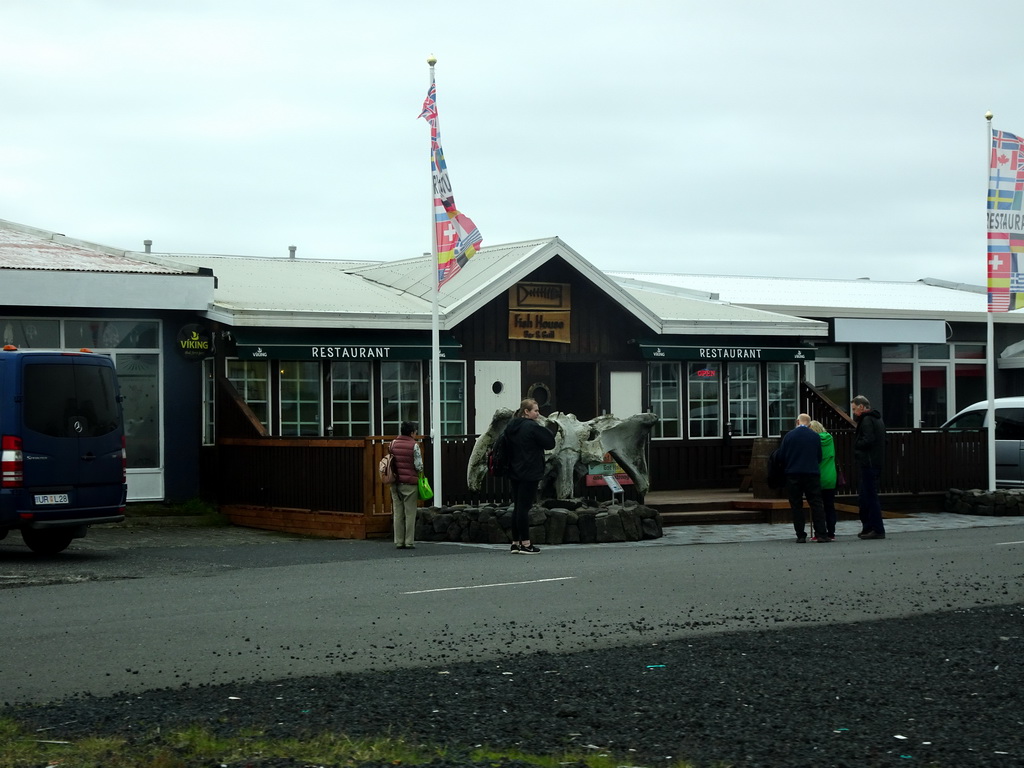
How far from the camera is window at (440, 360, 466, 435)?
24.0 metres

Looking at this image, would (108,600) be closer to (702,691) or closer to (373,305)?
(702,691)

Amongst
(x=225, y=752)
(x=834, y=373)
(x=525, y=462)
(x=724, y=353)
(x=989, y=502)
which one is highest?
(x=724, y=353)

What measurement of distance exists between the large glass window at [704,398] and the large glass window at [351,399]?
21.2ft

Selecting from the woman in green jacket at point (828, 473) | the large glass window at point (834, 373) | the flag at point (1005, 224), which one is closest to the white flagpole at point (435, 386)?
the woman in green jacket at point (828, 473)

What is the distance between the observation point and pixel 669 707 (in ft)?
23.3

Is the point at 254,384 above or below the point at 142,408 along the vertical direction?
above

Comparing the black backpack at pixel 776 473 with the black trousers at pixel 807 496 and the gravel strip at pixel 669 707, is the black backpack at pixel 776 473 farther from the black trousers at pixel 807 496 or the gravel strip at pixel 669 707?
the gravel strip at pixel 669 707

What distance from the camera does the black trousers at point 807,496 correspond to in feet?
60.0

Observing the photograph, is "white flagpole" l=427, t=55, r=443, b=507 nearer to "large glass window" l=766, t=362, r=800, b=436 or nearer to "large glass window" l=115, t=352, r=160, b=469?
"large glass window" l=115, t=352, r=160, b=469

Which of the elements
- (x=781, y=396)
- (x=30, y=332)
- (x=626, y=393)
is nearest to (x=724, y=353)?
(x=781, y=396)

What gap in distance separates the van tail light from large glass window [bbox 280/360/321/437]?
7.31m

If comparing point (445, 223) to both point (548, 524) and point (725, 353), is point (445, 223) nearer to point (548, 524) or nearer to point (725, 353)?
point (548, 524)

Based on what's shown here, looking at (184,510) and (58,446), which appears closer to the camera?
(58,446)

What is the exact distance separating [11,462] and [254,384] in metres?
7.13
